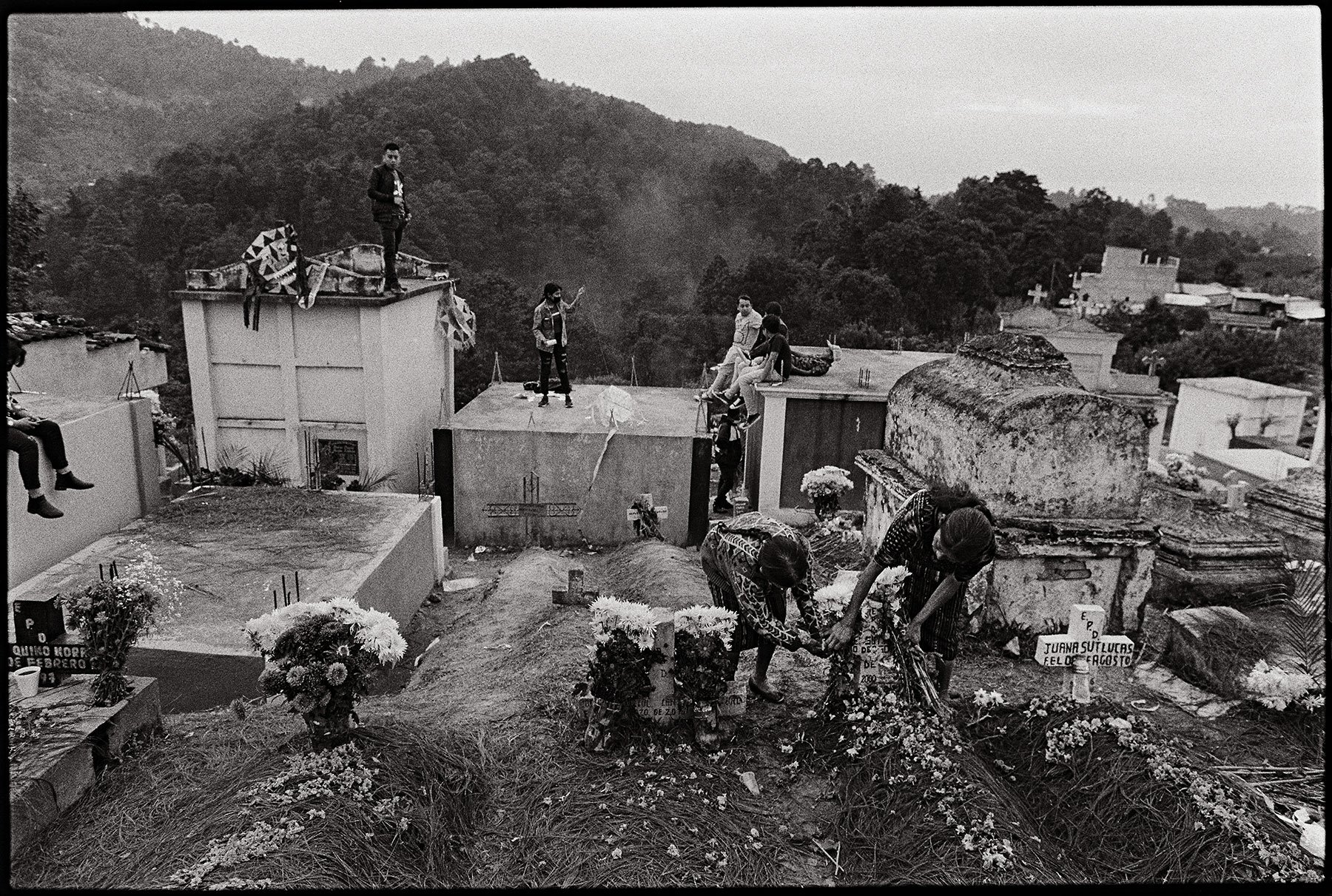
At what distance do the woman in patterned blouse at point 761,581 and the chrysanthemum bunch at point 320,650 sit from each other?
2455 millimetres

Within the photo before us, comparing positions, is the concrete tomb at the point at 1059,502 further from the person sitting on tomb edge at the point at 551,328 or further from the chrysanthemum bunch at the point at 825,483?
the person sitting on tomb edge at the point at 551,328

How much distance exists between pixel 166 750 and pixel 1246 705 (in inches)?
336

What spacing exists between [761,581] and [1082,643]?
96.5 inches

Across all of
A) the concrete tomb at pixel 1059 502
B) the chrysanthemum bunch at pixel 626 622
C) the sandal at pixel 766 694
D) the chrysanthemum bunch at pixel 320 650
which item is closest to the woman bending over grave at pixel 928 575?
the sandal at pixel 766 694

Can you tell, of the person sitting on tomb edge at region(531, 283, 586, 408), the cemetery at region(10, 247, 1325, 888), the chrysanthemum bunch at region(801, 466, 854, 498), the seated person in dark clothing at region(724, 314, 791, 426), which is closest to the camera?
the cemetery at region(10, 247, 1325, 888)

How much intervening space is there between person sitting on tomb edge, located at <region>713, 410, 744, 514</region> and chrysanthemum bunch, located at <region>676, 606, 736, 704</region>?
8858 millimetres

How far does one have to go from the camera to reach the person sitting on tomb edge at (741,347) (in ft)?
52.9

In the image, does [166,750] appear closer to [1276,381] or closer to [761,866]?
[761,866]

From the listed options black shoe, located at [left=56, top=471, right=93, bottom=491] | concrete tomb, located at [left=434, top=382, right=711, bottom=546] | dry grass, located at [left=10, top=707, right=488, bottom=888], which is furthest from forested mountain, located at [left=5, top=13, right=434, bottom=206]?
dry grass, located at [left=10, top=707, right=488, bottom=888]

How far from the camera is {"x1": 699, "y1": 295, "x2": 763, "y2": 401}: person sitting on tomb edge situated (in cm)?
1611

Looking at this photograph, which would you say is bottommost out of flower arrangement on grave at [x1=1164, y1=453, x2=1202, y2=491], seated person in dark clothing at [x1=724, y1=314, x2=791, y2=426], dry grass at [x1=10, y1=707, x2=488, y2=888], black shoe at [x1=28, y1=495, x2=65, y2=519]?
flower arrangement on grave at [x1=1164, y1=453, x2=1202, y2=491]

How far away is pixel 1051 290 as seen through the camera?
5572cm

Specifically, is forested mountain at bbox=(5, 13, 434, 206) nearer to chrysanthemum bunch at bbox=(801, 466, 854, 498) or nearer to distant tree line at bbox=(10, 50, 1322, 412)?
distant tree line at bbox=(10, 50, 1322, 412)

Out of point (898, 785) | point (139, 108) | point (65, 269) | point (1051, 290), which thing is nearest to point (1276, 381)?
point (1051, 290)
